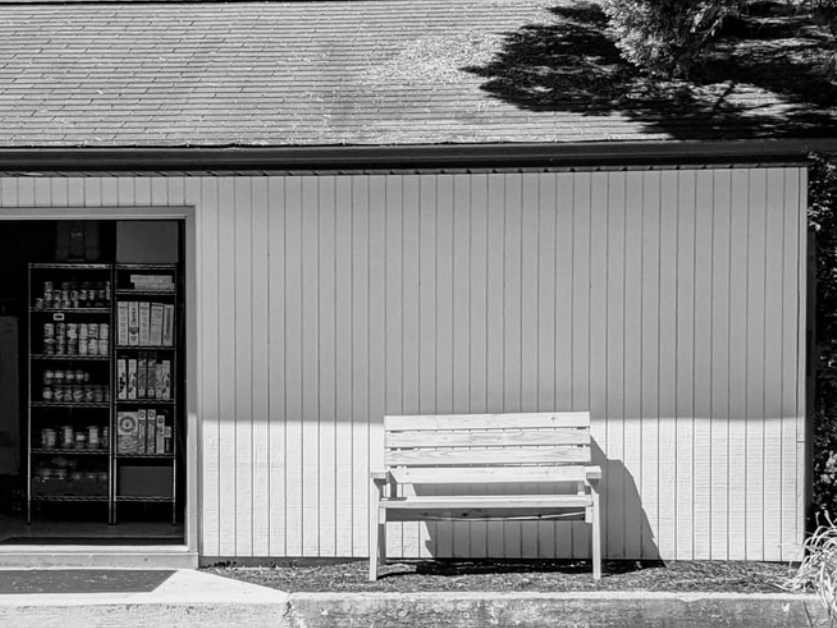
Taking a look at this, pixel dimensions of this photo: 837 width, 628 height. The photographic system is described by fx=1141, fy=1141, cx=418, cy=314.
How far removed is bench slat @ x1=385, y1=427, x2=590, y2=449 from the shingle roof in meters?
1.88

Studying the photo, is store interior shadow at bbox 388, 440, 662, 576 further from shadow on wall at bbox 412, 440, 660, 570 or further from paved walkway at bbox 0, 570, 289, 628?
paved walkway at bbox 0, 570, 289, 628

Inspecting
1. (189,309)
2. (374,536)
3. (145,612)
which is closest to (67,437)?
(189,309)

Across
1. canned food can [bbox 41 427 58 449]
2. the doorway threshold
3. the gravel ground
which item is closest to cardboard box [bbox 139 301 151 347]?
canned food can [bbox 41 427 58 449]

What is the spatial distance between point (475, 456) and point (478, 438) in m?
0.12

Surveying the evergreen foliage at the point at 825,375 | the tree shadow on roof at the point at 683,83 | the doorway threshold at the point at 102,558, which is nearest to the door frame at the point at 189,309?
the doorway threshold at the point at 102,558

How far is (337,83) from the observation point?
8367mm

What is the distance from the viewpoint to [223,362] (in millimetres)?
7648

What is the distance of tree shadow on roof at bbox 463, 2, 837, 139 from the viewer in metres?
7.53

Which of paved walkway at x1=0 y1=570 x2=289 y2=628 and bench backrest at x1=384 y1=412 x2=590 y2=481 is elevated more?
bench backrest at x1=384 y1=412 x2=590 y2=481

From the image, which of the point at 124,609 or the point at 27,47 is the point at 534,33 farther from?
the point at 124,609

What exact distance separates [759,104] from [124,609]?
207 inches

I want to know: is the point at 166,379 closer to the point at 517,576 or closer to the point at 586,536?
the point at 517,576

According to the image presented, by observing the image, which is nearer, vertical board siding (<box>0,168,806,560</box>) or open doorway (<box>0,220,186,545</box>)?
vertical board siding (<box>0,168,806,560</box>)

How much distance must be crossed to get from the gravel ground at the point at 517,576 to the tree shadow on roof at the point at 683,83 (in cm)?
277
